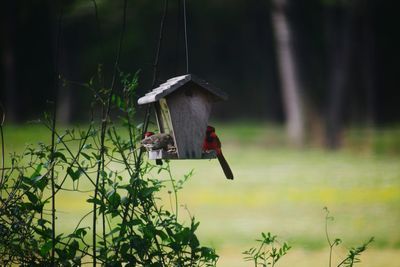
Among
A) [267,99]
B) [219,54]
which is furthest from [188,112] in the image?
[219,54]

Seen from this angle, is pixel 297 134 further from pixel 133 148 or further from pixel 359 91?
pixel 133 148

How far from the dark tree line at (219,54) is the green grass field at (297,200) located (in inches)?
401

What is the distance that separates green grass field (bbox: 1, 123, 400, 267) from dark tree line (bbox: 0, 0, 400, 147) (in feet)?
33.4

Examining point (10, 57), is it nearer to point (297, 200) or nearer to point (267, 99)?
point (267, 99)

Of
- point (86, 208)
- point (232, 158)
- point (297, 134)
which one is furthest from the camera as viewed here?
point (297, 134)

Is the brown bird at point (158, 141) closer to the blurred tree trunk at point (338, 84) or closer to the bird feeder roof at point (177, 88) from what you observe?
the bird feeder roof at point (177, 88)

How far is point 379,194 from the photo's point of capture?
16.0 metres

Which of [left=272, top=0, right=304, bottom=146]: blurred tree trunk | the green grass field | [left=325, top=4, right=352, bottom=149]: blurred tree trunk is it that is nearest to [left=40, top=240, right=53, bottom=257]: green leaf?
the green grass field

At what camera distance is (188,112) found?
455 centimetres

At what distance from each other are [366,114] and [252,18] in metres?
9.29

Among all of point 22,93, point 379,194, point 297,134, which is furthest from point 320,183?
point 22,93

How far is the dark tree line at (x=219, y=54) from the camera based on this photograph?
3769cm

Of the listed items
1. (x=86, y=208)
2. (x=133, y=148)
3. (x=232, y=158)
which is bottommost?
(x=133, y=148)

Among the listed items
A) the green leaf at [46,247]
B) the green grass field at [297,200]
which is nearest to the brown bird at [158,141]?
the green grass field at [297,200]
